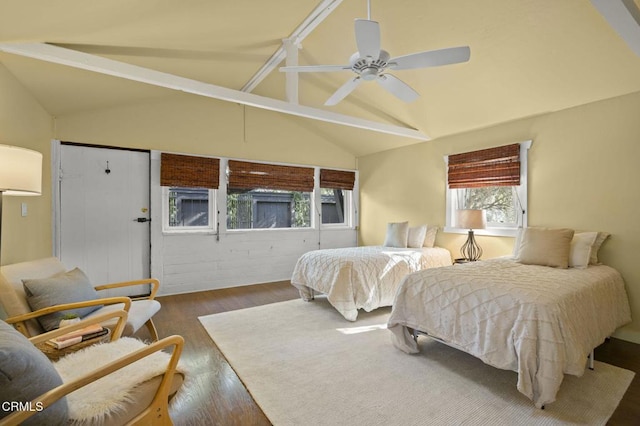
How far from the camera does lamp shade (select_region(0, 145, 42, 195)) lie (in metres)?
1.85

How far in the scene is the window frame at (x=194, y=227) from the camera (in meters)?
4.49

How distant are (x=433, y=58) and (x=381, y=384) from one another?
231 centimetres

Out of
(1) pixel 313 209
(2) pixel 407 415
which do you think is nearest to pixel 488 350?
(2) pixel 407 415

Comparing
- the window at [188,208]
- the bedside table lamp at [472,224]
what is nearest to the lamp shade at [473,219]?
the bedside table lamp at [472,224]

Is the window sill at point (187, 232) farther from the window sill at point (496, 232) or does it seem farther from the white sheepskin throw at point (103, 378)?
the window sill at point (496, 232)

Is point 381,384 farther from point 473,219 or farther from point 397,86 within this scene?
point 473,219

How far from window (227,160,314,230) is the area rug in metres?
2.39

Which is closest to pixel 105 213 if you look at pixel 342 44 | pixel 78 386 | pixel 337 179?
pixel 78 386

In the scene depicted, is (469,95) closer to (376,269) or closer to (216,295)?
(376,269)

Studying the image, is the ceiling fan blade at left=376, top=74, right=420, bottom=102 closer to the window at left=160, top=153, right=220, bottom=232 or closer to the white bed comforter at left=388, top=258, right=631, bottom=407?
the white bed comforter at left=388, top=258, right=631, bottom=407

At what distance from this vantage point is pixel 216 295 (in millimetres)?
4434

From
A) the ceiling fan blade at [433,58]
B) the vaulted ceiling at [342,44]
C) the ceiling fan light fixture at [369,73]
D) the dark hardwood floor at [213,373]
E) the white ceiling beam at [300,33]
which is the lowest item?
the dark hardwood floor at [213,373]

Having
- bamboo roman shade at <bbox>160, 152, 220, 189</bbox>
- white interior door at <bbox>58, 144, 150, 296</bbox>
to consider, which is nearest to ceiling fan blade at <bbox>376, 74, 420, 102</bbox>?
bamboo roman shade at <bbox>160, 152, 220, 189</bbox>

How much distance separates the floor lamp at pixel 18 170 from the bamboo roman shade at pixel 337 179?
4.29 meters
